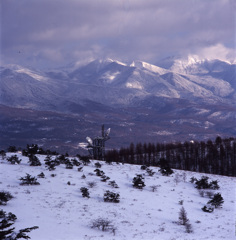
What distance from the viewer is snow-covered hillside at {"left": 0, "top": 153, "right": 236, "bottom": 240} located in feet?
102

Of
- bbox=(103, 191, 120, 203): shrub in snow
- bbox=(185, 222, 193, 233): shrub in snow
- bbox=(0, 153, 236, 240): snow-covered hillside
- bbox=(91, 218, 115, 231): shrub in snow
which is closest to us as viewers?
bbox=(0, 153, 236, 240): snow-covered hillside

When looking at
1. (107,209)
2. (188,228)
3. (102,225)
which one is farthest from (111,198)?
(188,228)

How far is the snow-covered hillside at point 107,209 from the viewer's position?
31078 mm

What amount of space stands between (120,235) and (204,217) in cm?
1359

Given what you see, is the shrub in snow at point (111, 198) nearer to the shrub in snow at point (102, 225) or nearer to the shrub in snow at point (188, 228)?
the shrub in snow at point (102, 225)

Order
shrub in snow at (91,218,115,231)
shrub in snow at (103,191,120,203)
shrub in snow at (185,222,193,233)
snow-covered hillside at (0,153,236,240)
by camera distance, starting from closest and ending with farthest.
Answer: snow-covered hillside at (0,153,236,240), shrub in snow at (91,218,115,231), shrub in snow at (185,222,193,233), shrub in snow at (103,191,120,203)

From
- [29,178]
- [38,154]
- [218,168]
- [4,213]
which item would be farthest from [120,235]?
[218,168]

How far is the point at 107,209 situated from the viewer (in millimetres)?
37625

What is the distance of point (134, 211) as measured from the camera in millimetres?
38344

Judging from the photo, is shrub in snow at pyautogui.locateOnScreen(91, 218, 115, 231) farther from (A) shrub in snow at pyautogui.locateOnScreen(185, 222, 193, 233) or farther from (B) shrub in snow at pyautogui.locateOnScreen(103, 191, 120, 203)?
(A) shrub in snow at pyautogui.locateOnScreen(185, 222, 193, 233)

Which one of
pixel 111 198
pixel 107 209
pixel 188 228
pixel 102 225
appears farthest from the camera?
pixel 111 198

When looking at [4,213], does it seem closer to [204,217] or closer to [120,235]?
[120,235]

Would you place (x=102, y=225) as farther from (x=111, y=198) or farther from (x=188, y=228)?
(x=111, y=198)

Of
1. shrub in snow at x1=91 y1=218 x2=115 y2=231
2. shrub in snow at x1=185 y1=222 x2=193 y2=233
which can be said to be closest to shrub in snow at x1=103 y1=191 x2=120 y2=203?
shrub in snow at x1=91 y1=218 x2=115 y2=231
